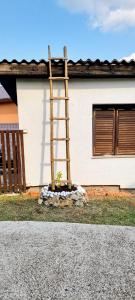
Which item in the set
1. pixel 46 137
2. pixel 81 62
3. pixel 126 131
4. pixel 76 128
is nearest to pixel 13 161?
pixel 46 137

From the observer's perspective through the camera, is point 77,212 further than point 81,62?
No

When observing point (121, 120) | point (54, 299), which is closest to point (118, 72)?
point (121, 120)

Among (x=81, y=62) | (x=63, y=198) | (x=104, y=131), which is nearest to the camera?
(x=63, y=198)

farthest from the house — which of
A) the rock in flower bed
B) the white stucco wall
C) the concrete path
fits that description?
the concrete path

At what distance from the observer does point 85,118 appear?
6129mm

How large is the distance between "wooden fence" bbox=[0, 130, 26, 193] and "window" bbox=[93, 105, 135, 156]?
79.4 inches

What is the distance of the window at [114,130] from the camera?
624cm

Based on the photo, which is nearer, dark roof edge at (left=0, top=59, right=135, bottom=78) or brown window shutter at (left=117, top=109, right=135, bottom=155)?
dark roof edge at (left=0, top=59, right=135, bottom=78)

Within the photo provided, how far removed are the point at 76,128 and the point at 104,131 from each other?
2.58 ft

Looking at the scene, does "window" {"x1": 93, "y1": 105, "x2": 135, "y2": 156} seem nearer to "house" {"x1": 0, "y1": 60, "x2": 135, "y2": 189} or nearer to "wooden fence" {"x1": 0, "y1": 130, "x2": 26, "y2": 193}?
"house" {"x1": 0, "y1": 60, "x2": 135, "y2": 189}

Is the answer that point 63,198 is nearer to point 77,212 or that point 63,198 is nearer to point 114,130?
point 77,212

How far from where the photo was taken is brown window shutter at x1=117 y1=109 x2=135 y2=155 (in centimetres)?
628

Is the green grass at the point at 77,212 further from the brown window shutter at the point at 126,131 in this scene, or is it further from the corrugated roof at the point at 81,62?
the corrugated roof at the point at 81,62

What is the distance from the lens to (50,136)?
18.9ft
